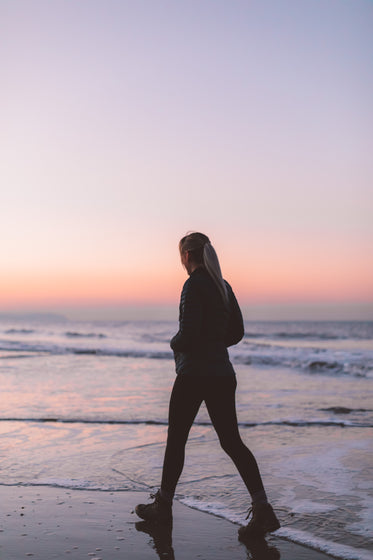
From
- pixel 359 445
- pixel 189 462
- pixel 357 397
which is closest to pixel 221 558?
pixel 189 462

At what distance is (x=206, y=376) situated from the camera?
11.7 ft

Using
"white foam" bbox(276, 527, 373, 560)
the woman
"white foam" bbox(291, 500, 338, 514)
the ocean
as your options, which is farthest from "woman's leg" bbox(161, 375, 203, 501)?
"white foam" bbox(291, 500, 338, 514)

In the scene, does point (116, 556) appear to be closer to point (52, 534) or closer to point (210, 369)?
point (52, 534)

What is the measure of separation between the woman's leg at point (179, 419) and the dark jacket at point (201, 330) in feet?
0.31

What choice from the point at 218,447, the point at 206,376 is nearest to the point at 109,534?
the point at 206,376

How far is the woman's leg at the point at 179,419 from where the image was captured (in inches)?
142

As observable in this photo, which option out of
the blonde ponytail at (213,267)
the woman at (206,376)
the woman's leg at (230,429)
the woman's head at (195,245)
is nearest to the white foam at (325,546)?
the woman at (206,376)

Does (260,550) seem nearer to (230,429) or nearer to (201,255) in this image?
(230,429)

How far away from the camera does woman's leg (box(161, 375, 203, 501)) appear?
3618 millimetres

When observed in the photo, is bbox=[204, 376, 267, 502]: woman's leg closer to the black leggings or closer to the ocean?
the black leggings

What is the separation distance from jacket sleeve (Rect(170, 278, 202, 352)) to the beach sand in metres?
1.18

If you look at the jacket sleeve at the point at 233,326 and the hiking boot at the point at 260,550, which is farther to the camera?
the jacket sleeve at the point at 233,326

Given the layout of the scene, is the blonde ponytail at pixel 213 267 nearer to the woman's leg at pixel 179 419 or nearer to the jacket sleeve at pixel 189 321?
the jacket sleeve at pixel 189 321

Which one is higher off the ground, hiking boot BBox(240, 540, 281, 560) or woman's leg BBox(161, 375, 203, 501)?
woman's leg BBox(161, 375, 203, 501)
